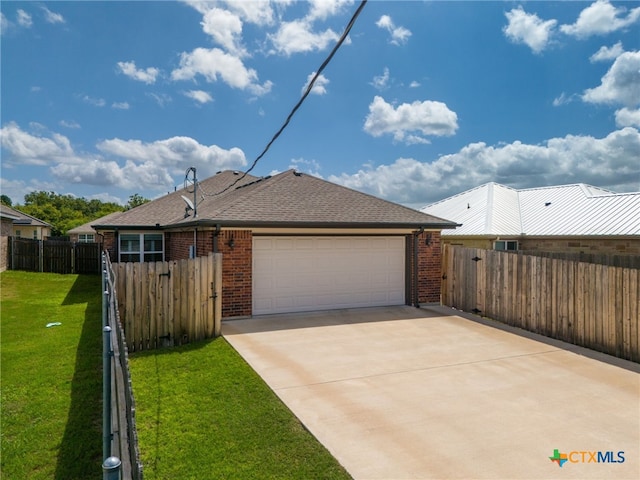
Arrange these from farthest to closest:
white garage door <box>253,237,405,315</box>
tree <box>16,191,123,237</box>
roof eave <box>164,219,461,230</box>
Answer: tree <box>16,191,123,237</box>
white garage door <box>253,237,405,315</box>
roof eave <box>164,219,461,230</box>

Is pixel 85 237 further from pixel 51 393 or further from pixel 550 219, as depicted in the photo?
pixel 550 219

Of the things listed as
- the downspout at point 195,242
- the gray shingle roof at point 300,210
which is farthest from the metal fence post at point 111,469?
the downspout at point 195,242

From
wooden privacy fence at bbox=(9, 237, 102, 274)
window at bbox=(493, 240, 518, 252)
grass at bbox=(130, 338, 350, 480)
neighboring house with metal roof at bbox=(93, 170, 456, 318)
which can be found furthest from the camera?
wooden privacy fence at bbox=(9, 237, 102, 274)

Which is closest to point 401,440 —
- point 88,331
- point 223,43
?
point 88,331

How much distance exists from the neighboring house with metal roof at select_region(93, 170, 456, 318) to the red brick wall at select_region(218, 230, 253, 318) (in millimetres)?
25

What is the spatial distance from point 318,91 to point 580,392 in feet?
20.0

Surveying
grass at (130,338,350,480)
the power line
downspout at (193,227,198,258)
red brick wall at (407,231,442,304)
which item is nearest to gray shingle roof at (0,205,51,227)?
downspout at (193,227,198,258)

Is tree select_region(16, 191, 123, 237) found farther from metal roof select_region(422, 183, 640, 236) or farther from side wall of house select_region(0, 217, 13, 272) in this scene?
metal roof select_region(422, 183, 640, 236)

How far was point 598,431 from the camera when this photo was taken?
14.6 feet

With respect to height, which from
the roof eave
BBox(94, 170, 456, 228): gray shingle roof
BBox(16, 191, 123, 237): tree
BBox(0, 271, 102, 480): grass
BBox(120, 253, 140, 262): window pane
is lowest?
BBox(0, 271, 102, 480): grass

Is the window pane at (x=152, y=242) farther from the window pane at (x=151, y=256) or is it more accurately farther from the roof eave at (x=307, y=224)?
the roof eave at (x=307, y=224)

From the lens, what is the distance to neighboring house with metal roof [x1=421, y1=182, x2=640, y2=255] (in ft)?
47.7

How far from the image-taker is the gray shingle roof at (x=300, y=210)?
33.2ft

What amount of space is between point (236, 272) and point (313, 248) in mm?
2339
